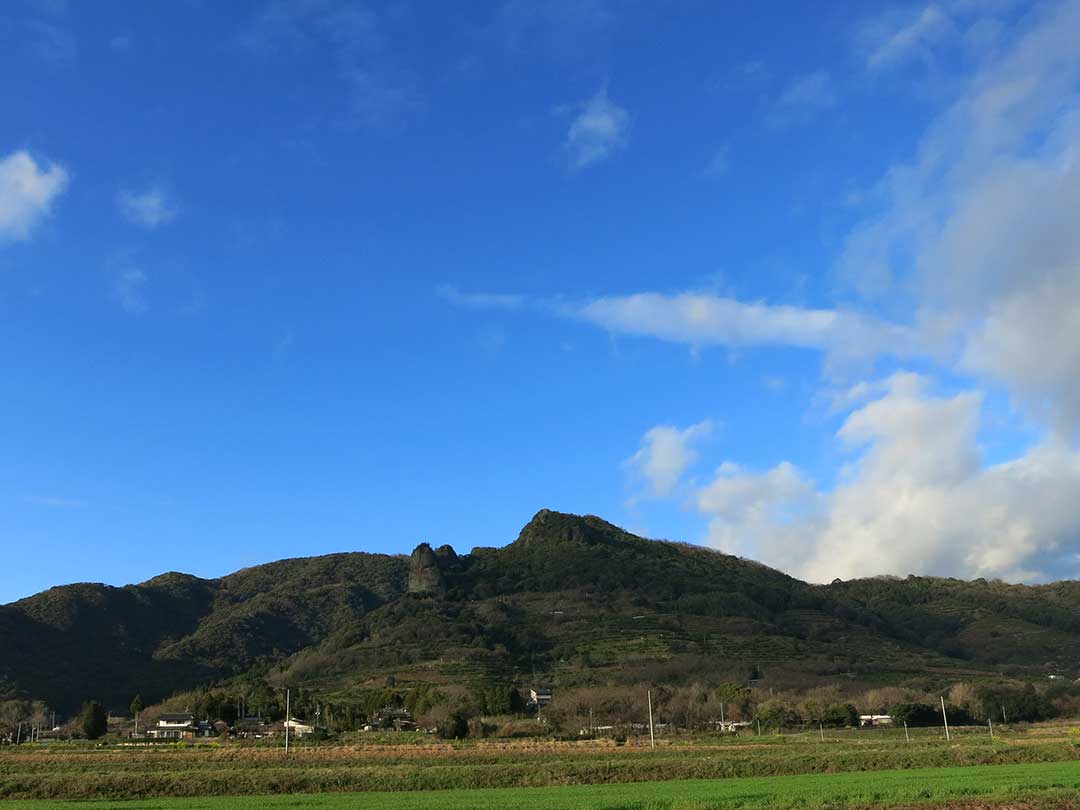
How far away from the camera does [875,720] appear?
423 feet

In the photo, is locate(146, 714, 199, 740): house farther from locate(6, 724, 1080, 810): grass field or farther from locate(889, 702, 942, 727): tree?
locate(889, 702, 942, 727): tree

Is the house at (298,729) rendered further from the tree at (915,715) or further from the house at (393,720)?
the tree at (915,715)

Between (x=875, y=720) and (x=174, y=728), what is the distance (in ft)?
339

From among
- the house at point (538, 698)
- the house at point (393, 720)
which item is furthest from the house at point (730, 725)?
the house at point (393, 720)

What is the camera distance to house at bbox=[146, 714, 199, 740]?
124669 millimetres

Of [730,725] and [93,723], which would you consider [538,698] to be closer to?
[730,725]

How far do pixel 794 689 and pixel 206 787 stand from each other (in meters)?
128

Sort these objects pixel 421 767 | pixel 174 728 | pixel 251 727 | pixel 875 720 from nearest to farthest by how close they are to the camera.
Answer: pixel 421 767 < pixel 875 720 < pixel 251 727 < pixel 174 728

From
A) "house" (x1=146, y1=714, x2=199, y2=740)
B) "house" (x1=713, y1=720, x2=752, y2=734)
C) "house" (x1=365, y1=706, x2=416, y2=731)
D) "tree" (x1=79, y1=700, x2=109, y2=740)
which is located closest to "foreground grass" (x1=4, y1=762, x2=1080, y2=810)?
"house" (x1=713, y1=720, x2=752, y2=734)

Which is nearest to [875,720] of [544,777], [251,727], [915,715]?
[915,715]

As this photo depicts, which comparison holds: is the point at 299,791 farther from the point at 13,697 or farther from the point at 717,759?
the point at 13,697

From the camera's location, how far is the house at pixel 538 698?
14612cm

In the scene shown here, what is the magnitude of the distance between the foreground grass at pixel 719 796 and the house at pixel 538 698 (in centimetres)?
10256

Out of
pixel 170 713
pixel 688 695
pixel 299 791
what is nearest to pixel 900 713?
pixel 688 695
